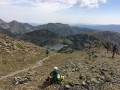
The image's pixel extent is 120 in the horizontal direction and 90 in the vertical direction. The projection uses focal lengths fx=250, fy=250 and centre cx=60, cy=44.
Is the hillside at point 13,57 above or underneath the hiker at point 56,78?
underneath

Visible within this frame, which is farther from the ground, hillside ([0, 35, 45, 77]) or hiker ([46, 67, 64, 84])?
hiker ([46, 67, 64, 84])

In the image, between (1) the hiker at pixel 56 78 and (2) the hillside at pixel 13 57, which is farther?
(2) the hillside at pixel 13 57

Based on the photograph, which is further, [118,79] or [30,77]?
[30,77]

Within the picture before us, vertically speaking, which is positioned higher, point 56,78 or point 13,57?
point 56,78

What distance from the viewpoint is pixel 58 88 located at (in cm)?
2627

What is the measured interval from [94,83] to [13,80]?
1017 centimetres

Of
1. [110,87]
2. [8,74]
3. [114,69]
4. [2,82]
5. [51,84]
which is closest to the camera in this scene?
[110,87]

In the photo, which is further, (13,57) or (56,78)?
(13,57)

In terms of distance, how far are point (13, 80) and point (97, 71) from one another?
10545 millimetres

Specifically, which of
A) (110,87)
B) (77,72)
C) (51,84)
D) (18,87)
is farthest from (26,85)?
(110,87)

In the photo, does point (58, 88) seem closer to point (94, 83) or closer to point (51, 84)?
point (51, 84)

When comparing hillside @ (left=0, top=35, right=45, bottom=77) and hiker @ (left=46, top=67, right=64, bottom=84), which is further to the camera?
hillside @ (left=0, top=35, right=45, bottom=77)

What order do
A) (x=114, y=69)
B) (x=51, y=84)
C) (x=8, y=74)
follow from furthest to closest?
(x=8, y=74)
(x=114, y=69)
(x=51, y=84)

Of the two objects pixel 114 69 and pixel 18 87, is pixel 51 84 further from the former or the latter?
pixel 114 69
